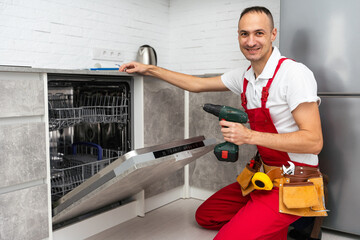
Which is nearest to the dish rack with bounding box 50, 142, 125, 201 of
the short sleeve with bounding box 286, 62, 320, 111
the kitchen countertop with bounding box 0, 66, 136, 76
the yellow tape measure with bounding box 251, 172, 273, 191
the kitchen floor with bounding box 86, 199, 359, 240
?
the kitchen floor with bounding box 86, 199, 359, 240

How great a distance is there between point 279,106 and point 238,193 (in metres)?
0.79

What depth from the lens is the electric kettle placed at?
3383mm

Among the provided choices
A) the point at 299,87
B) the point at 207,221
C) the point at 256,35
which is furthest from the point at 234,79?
the point at 207,221

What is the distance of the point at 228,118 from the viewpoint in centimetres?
184

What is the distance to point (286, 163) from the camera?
199cm

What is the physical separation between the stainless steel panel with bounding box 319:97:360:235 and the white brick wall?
1.19 m

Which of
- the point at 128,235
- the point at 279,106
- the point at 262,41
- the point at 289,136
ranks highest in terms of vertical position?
the point at 262,41

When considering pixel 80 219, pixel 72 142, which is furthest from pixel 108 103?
pixel 80 219

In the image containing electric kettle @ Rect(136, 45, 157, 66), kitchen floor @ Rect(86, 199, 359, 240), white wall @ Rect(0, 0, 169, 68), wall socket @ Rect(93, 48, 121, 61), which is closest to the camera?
kitchen floor @ Rect(86, 199, 359, 240)

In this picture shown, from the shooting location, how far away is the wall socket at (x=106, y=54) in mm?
3174

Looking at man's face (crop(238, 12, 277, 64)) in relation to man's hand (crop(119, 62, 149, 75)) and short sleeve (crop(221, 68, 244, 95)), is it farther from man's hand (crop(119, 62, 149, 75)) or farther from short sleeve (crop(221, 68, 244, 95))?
man's hand (crop(119, 62, 149, 75))

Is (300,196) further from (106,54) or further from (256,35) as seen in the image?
(106,54)

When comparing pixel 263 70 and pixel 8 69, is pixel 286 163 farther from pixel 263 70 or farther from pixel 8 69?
pixel 8 69

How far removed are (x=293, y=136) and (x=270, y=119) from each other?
8.3 inches
